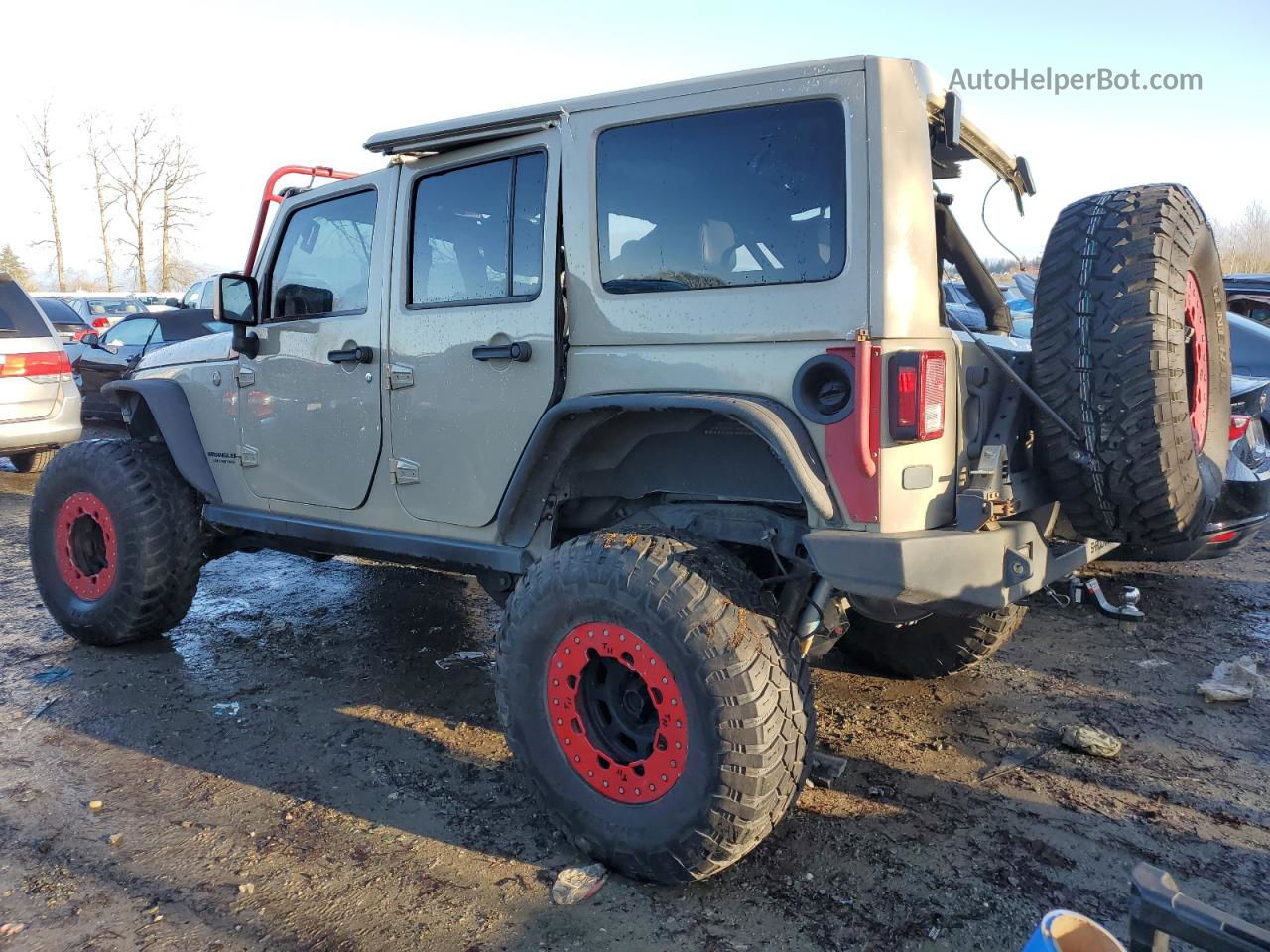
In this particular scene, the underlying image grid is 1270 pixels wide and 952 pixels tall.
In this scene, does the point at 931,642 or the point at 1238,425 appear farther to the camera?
the point at 1238,425

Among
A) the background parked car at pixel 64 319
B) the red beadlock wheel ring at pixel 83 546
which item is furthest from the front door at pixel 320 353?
the background parked car at pixel 64 319

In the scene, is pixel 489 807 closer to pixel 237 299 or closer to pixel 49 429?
pixel 237 299

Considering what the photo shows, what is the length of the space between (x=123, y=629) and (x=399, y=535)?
5.91ft

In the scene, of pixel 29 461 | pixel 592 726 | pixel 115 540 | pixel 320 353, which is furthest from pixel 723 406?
pixel 29 461

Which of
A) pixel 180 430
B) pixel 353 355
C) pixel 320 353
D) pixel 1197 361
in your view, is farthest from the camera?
pixel 180 430

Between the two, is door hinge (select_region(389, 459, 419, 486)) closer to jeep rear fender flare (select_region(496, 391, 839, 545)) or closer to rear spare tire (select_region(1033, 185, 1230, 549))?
jeep rear fender flare (select_region(496, 391, 839, 545))

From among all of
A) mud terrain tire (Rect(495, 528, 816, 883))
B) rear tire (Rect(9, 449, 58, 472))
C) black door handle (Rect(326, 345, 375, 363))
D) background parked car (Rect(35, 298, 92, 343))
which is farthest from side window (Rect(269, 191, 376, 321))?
background parked car (Rect(35, 298, 92, 343))

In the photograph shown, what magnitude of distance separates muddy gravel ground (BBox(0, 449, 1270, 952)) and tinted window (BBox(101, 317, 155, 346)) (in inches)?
286

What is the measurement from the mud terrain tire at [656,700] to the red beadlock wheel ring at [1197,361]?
5.48 ft

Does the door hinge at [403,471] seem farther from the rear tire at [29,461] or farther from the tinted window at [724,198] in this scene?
the rear tire at [29,461]

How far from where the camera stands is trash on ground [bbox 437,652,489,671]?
14.0 feet

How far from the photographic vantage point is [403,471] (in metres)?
3.36

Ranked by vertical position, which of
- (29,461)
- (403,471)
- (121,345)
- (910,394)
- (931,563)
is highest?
(121,345)

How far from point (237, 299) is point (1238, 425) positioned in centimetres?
437
